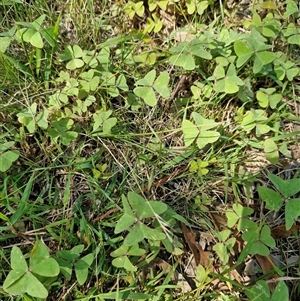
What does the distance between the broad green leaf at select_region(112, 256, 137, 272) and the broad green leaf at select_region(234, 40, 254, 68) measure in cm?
102

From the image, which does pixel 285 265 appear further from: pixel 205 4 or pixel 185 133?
pixel 205 4

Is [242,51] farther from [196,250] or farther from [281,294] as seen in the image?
[281,294]

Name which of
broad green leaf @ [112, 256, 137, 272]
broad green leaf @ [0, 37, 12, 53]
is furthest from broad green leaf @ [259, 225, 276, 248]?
broad green leaf @ [0, 37, 12, 53]

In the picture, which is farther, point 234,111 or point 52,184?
point 234,111

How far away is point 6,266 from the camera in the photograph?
5.83ft

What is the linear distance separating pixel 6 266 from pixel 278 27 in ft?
5.67

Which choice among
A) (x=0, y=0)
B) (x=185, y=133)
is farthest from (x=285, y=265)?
(x=0, y=0)

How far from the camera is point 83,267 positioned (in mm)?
1680

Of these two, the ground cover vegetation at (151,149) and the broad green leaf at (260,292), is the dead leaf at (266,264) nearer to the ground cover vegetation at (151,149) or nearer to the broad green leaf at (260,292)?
the ground cover vegetation at (151,149)

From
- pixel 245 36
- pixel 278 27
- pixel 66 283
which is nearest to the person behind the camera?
pixel 66 283

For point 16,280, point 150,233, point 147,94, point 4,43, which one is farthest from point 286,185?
point 4,43

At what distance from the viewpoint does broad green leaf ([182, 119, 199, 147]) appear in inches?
75.6

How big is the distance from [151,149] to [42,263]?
2.39 feet

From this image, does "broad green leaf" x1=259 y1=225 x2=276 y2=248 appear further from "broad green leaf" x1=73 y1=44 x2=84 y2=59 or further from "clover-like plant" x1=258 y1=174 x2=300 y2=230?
"broad green leaf" x1=73 y1=44 x2=84 y2=59
